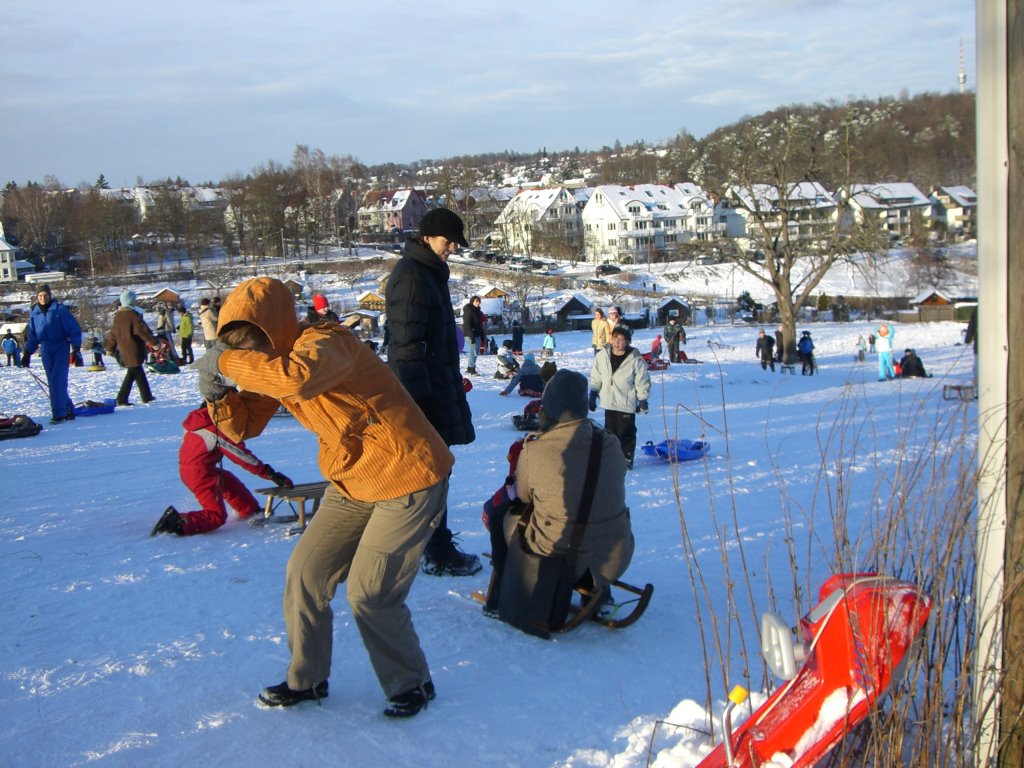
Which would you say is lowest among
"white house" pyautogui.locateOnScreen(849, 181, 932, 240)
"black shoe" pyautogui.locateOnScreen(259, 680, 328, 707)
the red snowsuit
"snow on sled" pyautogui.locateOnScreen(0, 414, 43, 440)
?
"black shoe" pyautogui.locateOnScreen(259, 680, 328, 707)

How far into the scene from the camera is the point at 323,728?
11.6 feet

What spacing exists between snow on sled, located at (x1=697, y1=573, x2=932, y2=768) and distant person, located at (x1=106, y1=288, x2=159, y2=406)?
38.9ft

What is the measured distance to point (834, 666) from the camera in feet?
8.57

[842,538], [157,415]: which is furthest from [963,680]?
[157,415]

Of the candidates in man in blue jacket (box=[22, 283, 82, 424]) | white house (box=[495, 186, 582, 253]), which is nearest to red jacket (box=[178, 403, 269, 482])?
man in blue jacket (box=[22, 283, 82, 424])

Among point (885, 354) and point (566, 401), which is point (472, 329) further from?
point (566, 401)

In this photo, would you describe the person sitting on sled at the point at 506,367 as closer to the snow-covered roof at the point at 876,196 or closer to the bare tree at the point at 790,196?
the bare tree at the point at 790,196

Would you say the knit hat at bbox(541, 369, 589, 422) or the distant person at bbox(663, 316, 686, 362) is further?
the distant person at bbox(663, 316, 686, 362)

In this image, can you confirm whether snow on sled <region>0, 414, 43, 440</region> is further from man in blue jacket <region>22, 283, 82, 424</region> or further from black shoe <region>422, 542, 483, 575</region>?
black shoe <region>422, 542, 483, 575</region>

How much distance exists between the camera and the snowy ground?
3.40 m

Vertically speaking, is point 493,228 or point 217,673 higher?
point 493,228

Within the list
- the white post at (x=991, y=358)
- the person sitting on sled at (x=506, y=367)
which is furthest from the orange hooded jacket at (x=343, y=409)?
the person sitting on sled at (x=506, y=367)

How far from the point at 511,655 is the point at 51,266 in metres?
83.0

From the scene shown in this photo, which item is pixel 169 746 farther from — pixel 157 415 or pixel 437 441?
pixel 157 415
